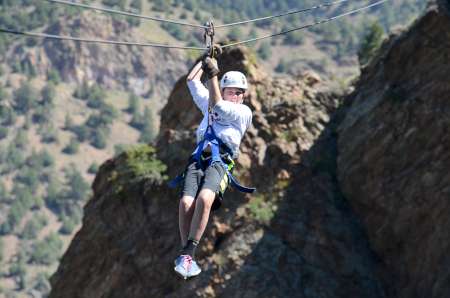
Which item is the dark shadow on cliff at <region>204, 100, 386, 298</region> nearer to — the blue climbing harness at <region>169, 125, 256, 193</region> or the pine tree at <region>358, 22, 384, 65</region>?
the pine tree at <region>358, 22, 384, 65</region>

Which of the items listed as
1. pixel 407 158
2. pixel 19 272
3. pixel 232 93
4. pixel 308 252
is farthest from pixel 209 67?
pixel 19 272

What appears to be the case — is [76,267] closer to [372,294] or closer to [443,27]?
[372,294]

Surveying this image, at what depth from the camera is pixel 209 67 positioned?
560 inches

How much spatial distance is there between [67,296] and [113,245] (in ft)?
5.65

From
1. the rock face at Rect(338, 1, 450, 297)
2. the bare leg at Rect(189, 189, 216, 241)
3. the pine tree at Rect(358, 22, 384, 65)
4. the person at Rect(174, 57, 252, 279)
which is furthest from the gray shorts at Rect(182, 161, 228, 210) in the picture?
the pine tree at Rect(358, 22, 384, 65)

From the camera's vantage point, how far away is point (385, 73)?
970 inches

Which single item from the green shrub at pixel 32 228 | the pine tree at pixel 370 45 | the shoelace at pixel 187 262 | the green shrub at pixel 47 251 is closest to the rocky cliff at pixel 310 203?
the pine tree at pixel 370 45

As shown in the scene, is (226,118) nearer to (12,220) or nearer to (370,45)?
(370,45)

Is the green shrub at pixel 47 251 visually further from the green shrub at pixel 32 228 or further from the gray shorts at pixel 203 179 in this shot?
the gray shorts at pixel 203 179

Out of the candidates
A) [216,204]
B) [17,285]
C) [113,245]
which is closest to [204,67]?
[216,204]

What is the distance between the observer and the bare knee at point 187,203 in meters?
14.1

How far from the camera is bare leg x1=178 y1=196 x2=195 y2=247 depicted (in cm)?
1414

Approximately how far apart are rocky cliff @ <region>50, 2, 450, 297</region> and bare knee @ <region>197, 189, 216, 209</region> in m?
8.71

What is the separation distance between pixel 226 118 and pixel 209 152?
1.63 ft
